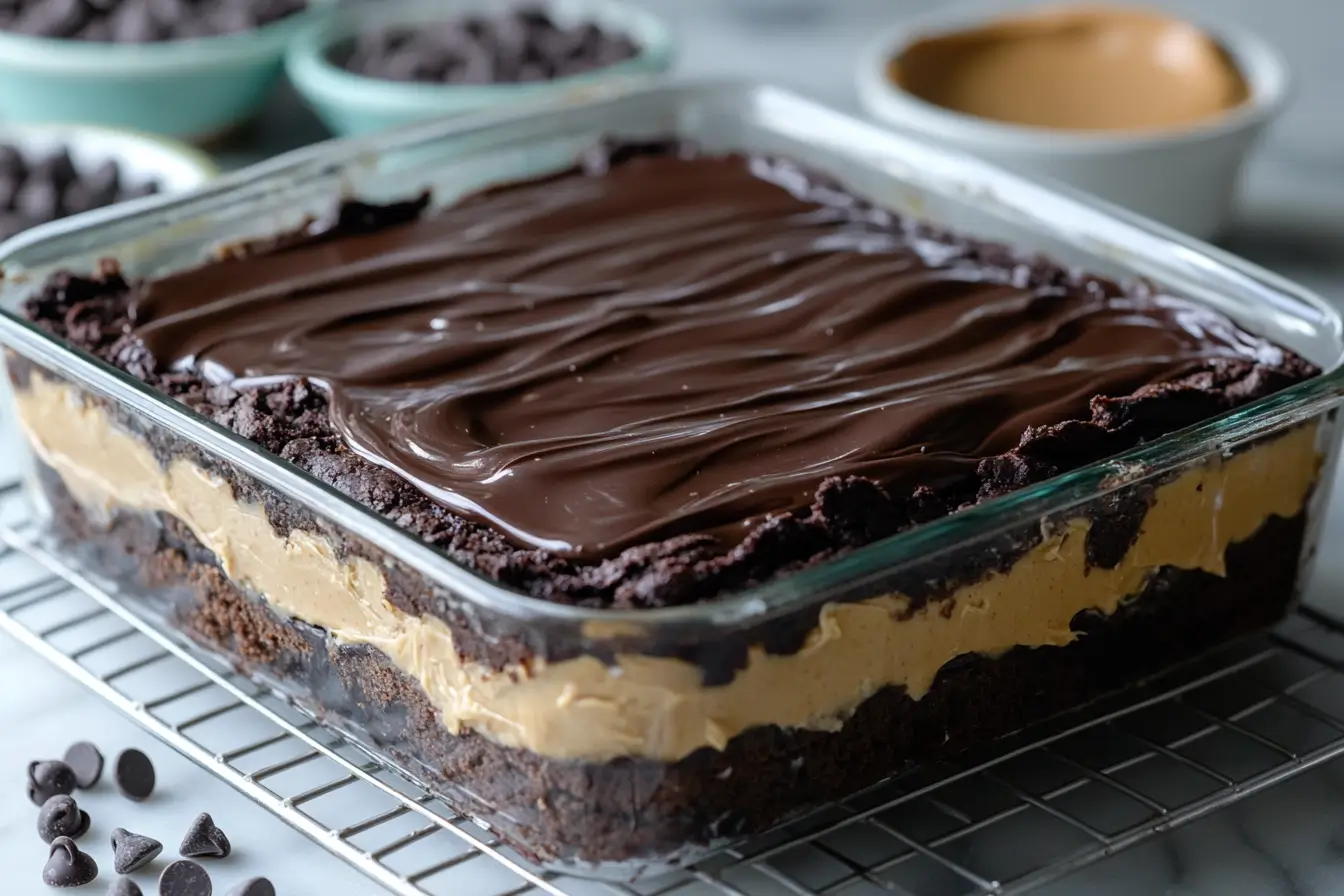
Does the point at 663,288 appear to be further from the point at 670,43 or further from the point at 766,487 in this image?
the point at 670,43

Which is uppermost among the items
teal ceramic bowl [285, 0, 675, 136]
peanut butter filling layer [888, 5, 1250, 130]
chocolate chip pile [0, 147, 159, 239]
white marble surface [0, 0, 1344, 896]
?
peanut butter filling layer [888, 5, 1250, 130]

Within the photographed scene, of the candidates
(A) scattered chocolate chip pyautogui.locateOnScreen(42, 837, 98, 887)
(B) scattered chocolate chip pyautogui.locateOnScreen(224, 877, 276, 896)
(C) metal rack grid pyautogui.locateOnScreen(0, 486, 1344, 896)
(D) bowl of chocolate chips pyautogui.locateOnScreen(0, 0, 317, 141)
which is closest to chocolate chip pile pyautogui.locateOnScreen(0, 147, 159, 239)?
(D) bowl of chocolate chips pyautogui.locateOnScreen(0, 0, 317, 141)

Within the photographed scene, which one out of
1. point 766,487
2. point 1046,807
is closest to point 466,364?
point 766,487

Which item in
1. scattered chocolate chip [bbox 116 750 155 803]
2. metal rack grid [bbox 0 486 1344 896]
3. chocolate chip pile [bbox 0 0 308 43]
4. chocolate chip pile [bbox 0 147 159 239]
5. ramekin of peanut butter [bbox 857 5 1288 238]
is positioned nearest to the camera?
metal rack grid [bbox 0 486 1344 896]

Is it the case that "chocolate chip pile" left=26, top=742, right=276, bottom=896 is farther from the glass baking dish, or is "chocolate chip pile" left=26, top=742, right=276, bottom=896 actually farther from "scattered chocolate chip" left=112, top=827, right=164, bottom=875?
the glass baking dish

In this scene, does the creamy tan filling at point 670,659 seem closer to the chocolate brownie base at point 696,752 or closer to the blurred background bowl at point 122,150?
the chocolate brownie base at point 696,752
